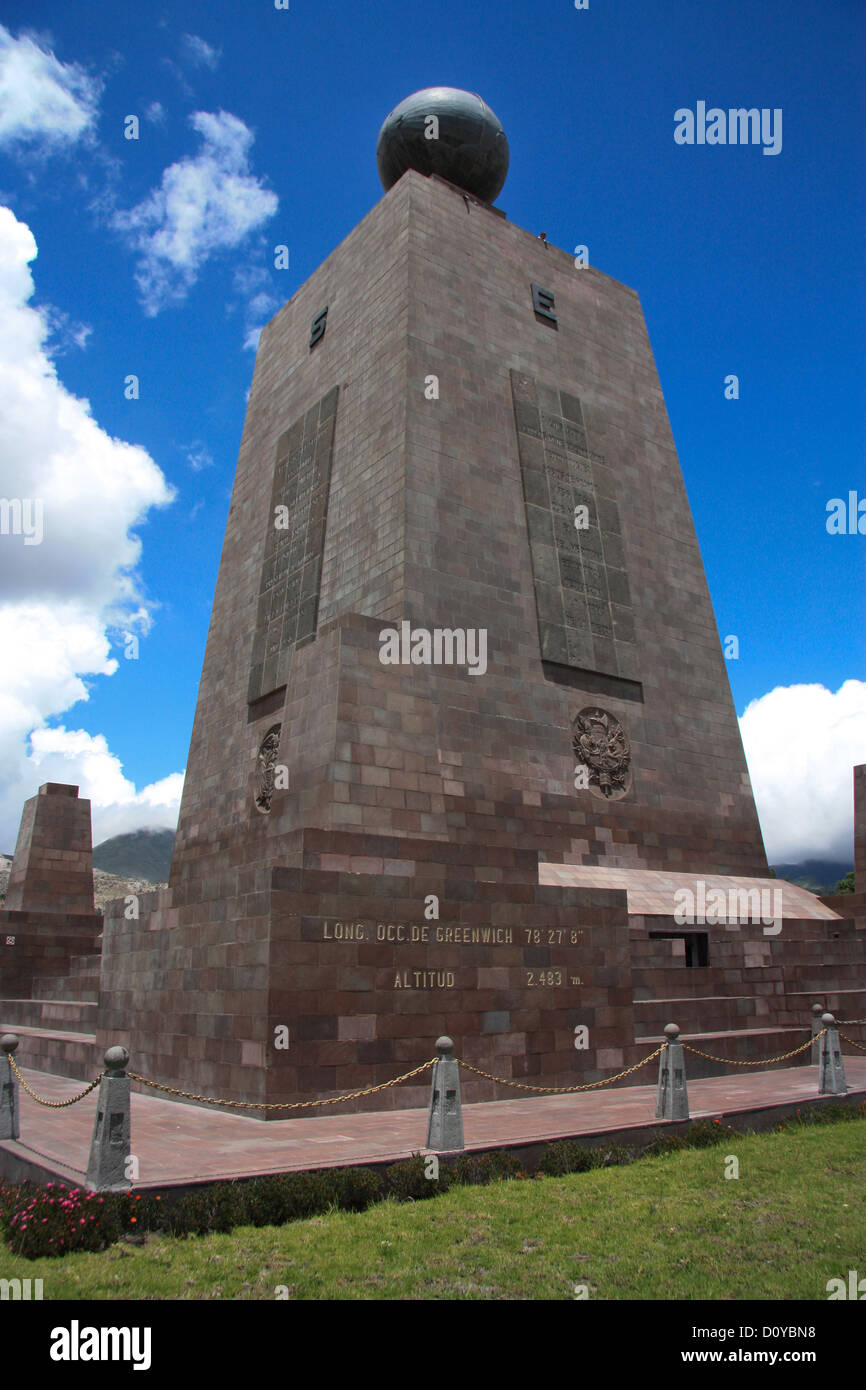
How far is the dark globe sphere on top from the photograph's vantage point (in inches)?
944

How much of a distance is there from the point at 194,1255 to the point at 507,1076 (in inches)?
282

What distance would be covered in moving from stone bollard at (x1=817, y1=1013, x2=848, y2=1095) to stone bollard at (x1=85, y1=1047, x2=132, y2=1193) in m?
8.88

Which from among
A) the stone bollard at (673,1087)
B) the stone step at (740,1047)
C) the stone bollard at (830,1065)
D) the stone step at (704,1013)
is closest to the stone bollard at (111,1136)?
the stone bollard at (673,1087)

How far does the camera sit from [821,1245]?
666 centimetres

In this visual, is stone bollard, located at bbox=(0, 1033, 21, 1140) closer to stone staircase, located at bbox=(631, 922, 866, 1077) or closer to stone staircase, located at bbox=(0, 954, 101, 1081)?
stone staircase, located at bbox=(0, 954, 101, 1081)

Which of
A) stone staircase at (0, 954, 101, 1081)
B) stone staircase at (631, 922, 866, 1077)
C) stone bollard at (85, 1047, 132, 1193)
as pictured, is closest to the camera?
stone bollard at (85, 1047, 132, 1193)

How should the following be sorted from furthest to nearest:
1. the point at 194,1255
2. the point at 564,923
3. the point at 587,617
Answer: the point at 587,617 < the point at 564,923 < the point at 194,1255

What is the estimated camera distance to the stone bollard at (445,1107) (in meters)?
8.60

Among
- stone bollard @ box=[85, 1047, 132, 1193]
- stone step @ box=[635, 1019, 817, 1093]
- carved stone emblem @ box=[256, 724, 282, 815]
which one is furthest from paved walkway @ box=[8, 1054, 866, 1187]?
carved stone emblem @ box=[256, 724, 282, 815]

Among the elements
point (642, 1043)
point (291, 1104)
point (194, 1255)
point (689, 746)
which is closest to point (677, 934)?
point (642, 1043)

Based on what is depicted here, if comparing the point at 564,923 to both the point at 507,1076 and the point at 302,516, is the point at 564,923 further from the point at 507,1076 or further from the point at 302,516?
the point at 302,516

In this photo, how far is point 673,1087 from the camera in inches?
410

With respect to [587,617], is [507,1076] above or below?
below

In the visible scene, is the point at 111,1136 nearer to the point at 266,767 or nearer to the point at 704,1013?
the point at 704,1013
